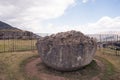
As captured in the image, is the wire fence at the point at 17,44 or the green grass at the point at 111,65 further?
the wire fence at the point at 17,44

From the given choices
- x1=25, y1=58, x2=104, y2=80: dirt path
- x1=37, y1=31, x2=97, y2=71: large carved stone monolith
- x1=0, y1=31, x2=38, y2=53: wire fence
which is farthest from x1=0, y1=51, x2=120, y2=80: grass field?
x1=0, y1=31, x2=38, y2=53: wire fence

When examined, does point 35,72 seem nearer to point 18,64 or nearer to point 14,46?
point 18,64

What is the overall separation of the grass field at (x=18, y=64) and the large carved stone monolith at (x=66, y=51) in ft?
5.44

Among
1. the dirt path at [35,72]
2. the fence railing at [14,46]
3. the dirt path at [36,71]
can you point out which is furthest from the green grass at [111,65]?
the fence railing at [14,46]

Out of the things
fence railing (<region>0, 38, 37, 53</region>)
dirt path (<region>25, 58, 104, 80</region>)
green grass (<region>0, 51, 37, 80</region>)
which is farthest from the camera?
fence railing (<region>0, 38, 37, 53</region>)

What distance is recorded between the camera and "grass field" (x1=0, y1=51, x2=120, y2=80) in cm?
1991

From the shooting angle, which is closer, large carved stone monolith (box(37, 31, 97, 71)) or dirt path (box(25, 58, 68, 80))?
dirt path (box(25, 58, 68, 80))

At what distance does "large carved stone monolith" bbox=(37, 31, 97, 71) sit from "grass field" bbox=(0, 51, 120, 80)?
1658 mm

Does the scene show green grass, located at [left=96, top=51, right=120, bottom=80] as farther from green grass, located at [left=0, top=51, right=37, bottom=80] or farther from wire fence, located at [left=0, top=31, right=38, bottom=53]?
wire fence, located at [left=0, top=31, right=38, bottom=53]

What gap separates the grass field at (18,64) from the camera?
19.9 meters

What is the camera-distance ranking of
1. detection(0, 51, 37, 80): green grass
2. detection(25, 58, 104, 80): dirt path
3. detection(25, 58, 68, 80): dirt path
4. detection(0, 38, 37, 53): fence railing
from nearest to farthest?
detection(25, 58, 68, 80): dirt path, detection(25, 58, 104, 80): dirt path, detection(0, 51, 37, 80): green grass, detection(0, 38, 37, 53): fence railing

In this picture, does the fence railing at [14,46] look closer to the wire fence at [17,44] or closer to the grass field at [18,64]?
the wire fence at [17,44]

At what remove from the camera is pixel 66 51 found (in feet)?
64.9

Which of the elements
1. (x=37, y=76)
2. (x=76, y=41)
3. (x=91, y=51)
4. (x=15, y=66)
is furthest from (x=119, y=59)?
(x=15, y=66)
